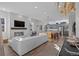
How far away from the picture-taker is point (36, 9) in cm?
277

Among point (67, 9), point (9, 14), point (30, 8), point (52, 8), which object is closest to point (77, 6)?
point (67, 9)

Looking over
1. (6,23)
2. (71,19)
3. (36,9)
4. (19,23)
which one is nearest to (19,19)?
(19,23)

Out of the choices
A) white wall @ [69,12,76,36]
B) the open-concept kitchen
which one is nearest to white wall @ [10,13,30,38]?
the open-concept kitchen

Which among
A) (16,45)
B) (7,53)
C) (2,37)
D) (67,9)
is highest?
(67,9)

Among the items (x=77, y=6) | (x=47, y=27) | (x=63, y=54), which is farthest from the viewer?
(x=47, y=27)

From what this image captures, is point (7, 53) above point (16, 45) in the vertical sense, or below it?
below

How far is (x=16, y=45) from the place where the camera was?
270 cm

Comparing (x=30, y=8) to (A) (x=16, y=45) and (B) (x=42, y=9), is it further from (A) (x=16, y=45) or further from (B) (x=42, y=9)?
(A) (x=16, y=45)

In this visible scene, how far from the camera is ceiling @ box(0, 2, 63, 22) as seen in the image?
2668 mm

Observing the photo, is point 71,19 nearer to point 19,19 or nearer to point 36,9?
point 36,9

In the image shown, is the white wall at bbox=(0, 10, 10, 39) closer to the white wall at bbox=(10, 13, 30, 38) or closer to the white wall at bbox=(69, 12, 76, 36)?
the white wall at bbox=(10, 13, 30, 38)

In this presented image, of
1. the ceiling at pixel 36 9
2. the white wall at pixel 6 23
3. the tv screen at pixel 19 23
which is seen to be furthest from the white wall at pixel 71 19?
the white wall at pixel 6 23

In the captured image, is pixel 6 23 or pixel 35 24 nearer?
pixel 6 23

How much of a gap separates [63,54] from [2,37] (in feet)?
4.33
